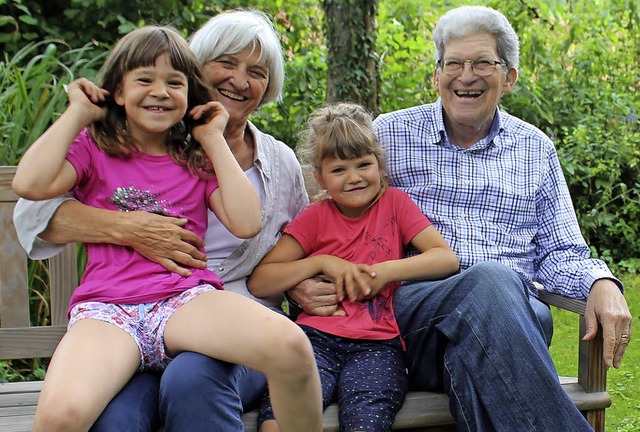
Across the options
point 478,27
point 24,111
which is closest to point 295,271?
point 478,27

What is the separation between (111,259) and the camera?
7.90 feet

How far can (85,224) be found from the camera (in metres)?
2.40

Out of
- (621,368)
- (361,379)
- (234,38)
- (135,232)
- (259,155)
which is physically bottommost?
(621,368)

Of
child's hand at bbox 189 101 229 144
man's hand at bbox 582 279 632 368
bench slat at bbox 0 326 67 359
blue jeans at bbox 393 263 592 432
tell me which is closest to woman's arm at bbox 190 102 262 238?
child's hand at bbox 189 101 229 144

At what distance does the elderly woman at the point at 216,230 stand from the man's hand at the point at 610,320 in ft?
3.38

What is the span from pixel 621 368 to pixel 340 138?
2629 mm

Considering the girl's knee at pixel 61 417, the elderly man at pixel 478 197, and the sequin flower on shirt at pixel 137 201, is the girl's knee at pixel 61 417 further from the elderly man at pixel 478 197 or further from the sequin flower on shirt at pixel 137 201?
the elderly man at pixel 478 197

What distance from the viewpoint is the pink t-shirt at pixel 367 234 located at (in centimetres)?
271

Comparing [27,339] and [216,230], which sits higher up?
[216,230]

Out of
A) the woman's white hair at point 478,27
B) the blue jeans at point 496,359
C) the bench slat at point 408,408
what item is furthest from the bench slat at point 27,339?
the woman's white hair at point 478,27

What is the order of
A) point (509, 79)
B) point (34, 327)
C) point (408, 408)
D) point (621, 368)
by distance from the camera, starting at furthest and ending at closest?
point (621, 368) → point (509, 79) → point (34, 327) → point (408, 408)

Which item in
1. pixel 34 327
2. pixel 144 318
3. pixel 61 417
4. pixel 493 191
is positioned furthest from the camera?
pixel 493 191

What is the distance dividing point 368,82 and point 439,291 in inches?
79.8

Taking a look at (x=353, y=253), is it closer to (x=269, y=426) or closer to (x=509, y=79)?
(x=269, y=426)
